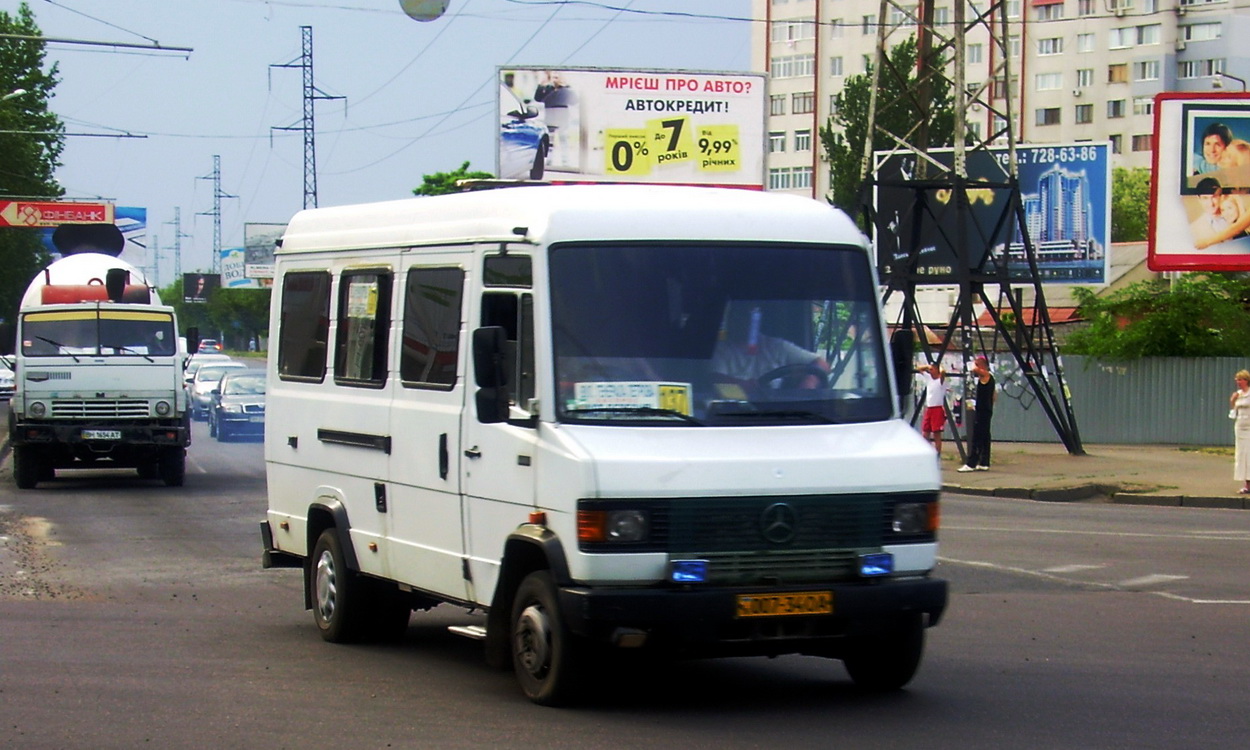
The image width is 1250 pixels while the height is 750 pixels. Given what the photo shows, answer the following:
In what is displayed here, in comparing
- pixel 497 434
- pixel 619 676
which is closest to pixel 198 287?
pixel 619 676

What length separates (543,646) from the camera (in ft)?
26.5

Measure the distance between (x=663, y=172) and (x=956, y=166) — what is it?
1238 centimetres

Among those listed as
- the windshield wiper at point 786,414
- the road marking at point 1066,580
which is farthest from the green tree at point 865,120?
the windshield wiper at point 786,414

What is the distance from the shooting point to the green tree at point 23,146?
224ft

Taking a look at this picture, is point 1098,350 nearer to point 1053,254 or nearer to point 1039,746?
point 1053,254

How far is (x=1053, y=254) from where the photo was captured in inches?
1780

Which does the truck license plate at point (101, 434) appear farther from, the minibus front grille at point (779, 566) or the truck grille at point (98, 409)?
the minibus front grille at point (779, 566)

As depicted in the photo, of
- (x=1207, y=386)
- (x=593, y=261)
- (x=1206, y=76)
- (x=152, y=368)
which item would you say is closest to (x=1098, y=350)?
(x=1207, y=386)

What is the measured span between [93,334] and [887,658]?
18992 millimetres

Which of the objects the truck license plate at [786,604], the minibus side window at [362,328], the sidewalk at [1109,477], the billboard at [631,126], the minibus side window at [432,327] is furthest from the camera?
the billboard at [631,126]

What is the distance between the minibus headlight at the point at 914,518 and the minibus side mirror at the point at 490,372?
1.82m

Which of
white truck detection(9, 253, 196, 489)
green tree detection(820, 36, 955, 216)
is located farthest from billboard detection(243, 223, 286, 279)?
white truck detection(9, 253, 196, 489)

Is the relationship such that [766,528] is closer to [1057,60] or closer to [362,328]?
[362,328]

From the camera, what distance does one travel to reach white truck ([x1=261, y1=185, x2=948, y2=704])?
25.5ft
